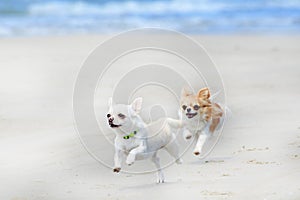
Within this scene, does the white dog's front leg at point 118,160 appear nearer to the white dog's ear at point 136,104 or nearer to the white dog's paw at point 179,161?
the white dog's ear at point 136,104

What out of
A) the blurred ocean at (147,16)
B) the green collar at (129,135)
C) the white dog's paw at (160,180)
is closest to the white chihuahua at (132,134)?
the green collar at (129,135)

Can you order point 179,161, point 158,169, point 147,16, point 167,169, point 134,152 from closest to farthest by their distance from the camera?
point 134,152 < point 158,169 < point 179,161 < point 167,169 < point 147,16

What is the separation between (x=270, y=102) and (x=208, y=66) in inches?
140

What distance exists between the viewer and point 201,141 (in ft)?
23.2

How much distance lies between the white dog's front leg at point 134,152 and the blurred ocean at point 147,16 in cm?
1542

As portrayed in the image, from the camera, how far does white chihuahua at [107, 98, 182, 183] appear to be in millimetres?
6094

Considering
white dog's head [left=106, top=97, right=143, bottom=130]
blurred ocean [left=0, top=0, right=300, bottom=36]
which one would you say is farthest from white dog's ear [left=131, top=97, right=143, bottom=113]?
blurred ocean [left=0, top=0, right=300, bottom=36]

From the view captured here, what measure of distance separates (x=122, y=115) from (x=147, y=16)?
2145 centimetres

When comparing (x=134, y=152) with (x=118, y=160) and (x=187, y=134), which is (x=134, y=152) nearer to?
(x=118, y=160)

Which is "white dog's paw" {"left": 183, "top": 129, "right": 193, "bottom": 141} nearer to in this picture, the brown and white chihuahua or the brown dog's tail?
the brown and white chihuahua

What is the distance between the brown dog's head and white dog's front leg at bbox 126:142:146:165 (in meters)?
0.87

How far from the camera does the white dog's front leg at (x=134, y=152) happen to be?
605 cm

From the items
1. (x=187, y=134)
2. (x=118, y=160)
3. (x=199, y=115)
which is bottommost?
(x=118, y=160)

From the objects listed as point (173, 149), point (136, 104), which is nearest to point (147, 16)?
point (173, 149)
